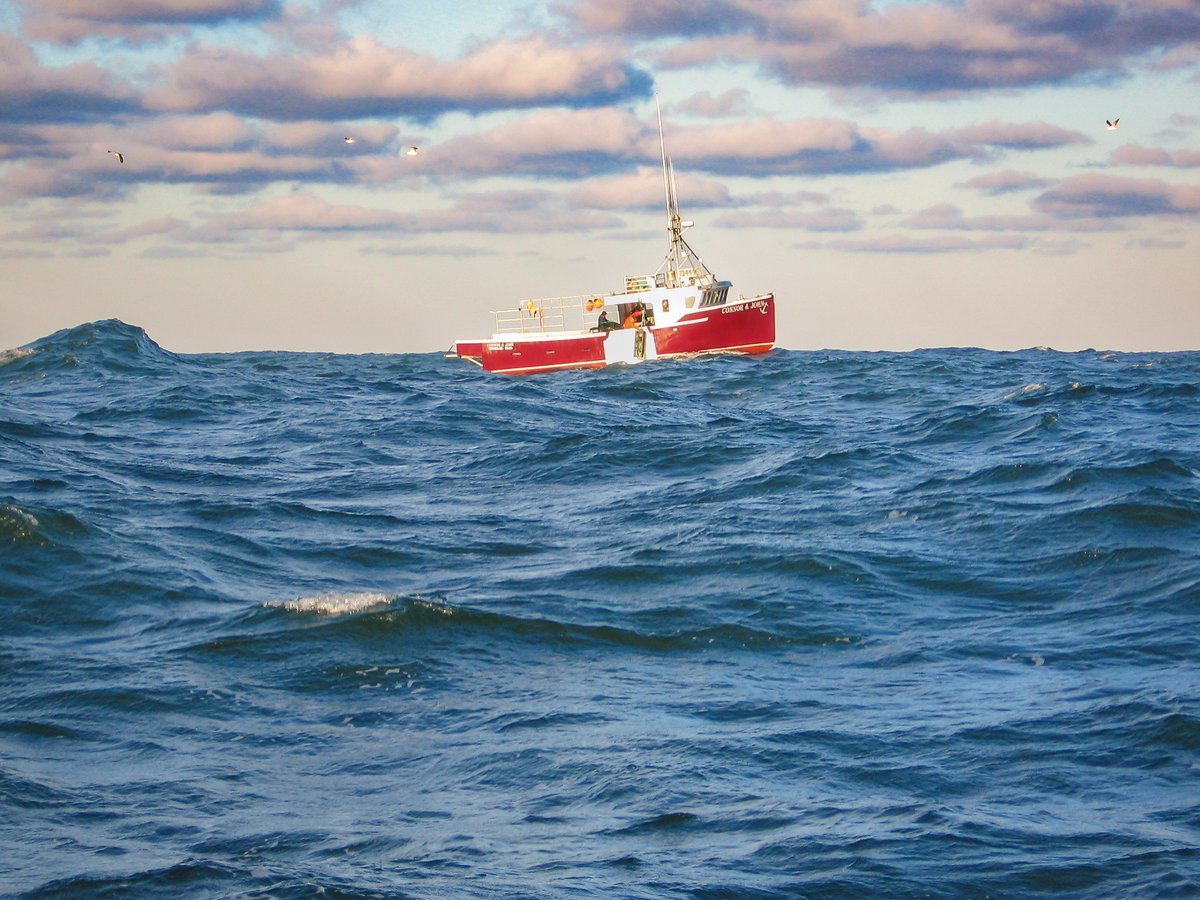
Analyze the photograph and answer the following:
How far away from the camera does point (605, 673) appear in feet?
41.0

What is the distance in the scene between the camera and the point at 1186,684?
37.1ft

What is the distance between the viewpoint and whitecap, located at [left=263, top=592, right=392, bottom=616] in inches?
556

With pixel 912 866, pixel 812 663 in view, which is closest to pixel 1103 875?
pixel 912 866

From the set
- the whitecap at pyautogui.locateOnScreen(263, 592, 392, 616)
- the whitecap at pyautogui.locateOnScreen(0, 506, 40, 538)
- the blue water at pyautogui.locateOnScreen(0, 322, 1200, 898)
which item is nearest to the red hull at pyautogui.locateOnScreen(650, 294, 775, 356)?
the blue water at pyautogui.locateOnScreen(0, 322, 1200, 898)

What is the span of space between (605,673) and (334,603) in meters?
3.71

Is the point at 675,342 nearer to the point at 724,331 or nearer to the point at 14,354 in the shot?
the point at 724,331

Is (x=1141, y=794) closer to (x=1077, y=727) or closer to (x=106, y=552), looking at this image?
(x=1077, y=727)

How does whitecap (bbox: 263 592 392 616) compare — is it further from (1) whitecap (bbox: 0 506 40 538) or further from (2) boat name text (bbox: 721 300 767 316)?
(2) boat name text (bbox: 721 300 767 316)

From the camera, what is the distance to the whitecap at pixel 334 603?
46.3 ft

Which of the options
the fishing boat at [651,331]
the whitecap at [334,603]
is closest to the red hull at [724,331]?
the fishing boat at [651,331]

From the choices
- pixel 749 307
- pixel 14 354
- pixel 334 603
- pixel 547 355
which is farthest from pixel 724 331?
pixel 334 603

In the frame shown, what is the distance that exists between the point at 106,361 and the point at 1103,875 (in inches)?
1863

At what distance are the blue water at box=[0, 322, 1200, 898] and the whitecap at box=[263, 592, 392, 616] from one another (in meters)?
0.08

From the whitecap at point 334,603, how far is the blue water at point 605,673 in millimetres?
79
